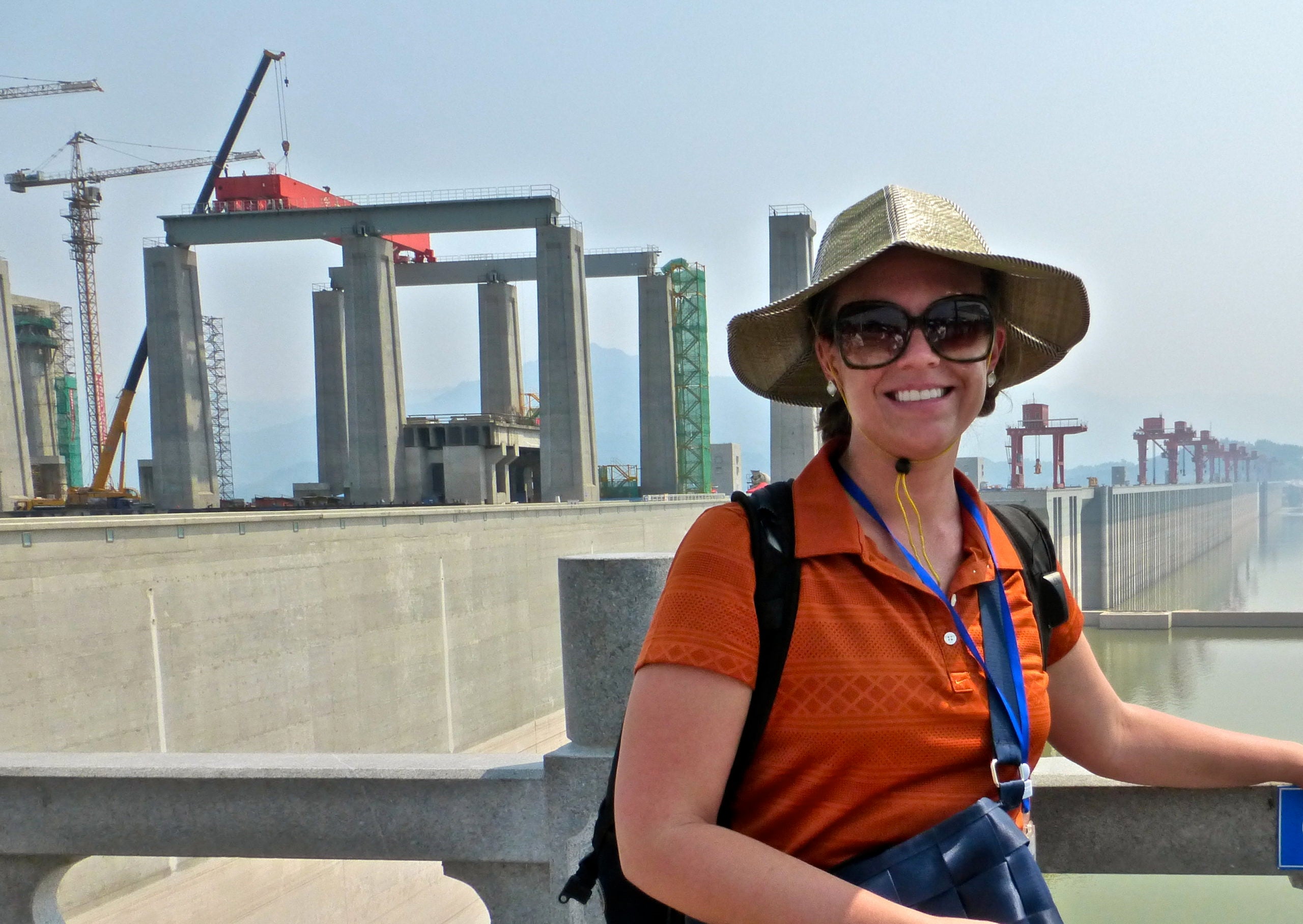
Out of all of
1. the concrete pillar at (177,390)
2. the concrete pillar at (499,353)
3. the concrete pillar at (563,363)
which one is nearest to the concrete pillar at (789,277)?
the concrete pillar at (563,363)

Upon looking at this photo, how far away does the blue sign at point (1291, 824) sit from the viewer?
203cm

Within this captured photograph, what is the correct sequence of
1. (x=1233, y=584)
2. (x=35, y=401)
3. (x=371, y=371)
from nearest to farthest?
(x=371, y=371)
(x=35, y=401)
(x=1233, y=584)

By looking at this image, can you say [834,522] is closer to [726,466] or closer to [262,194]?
[262,194]

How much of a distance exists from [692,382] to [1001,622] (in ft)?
140

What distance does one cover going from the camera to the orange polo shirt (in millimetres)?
1257

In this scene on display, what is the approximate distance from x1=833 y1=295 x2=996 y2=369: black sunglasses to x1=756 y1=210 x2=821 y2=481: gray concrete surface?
31.7 metres

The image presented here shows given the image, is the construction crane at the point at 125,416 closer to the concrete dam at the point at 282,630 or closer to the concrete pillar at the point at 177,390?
the concrete pillar at the point at 177,390

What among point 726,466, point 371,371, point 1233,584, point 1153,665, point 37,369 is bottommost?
point 1233,584

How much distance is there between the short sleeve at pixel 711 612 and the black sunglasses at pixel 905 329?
373 mm

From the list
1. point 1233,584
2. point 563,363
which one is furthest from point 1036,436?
point 563,363

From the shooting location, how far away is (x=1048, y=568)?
5.53ft

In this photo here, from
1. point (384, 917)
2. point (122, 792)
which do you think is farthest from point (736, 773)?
point (384, 917)

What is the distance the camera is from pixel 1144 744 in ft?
6.01

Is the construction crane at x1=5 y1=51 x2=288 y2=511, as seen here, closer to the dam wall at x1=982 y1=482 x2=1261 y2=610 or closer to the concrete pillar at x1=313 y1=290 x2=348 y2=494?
the concrete pillar at x1=313 y1=290 x2=348 y2=494
